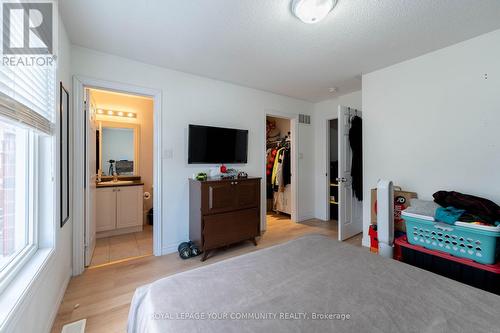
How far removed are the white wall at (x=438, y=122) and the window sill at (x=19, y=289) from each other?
320 cm

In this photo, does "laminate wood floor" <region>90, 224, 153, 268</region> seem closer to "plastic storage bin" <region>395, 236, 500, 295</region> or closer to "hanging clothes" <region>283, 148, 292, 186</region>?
"hanging clothes" <region>283, 148, 292, 186</region>

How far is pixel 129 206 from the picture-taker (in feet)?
11.0

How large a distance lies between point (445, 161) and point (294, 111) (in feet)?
7.54

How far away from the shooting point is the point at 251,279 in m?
1.00

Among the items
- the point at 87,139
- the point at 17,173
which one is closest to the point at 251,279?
the point at 17,173

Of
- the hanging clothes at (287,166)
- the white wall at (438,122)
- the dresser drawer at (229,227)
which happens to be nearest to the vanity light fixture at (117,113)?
the dresser drawer at (229,227)

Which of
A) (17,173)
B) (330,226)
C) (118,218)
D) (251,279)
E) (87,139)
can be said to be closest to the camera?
(251,279)

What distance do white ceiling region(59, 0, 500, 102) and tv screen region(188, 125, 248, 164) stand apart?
31.1 inches

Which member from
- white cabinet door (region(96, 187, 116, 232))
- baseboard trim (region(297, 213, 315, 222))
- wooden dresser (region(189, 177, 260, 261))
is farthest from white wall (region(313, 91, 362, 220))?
white cabinet door (region(96, 187, 116, 232))

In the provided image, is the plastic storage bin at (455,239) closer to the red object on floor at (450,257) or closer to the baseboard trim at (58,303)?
the red object on floor at (450,257)

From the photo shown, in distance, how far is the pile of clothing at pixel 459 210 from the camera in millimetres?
1605

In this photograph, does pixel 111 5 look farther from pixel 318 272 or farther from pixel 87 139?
pixel 318 272

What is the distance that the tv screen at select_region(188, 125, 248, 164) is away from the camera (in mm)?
2762

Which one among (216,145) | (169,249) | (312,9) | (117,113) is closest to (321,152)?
(216,145)
